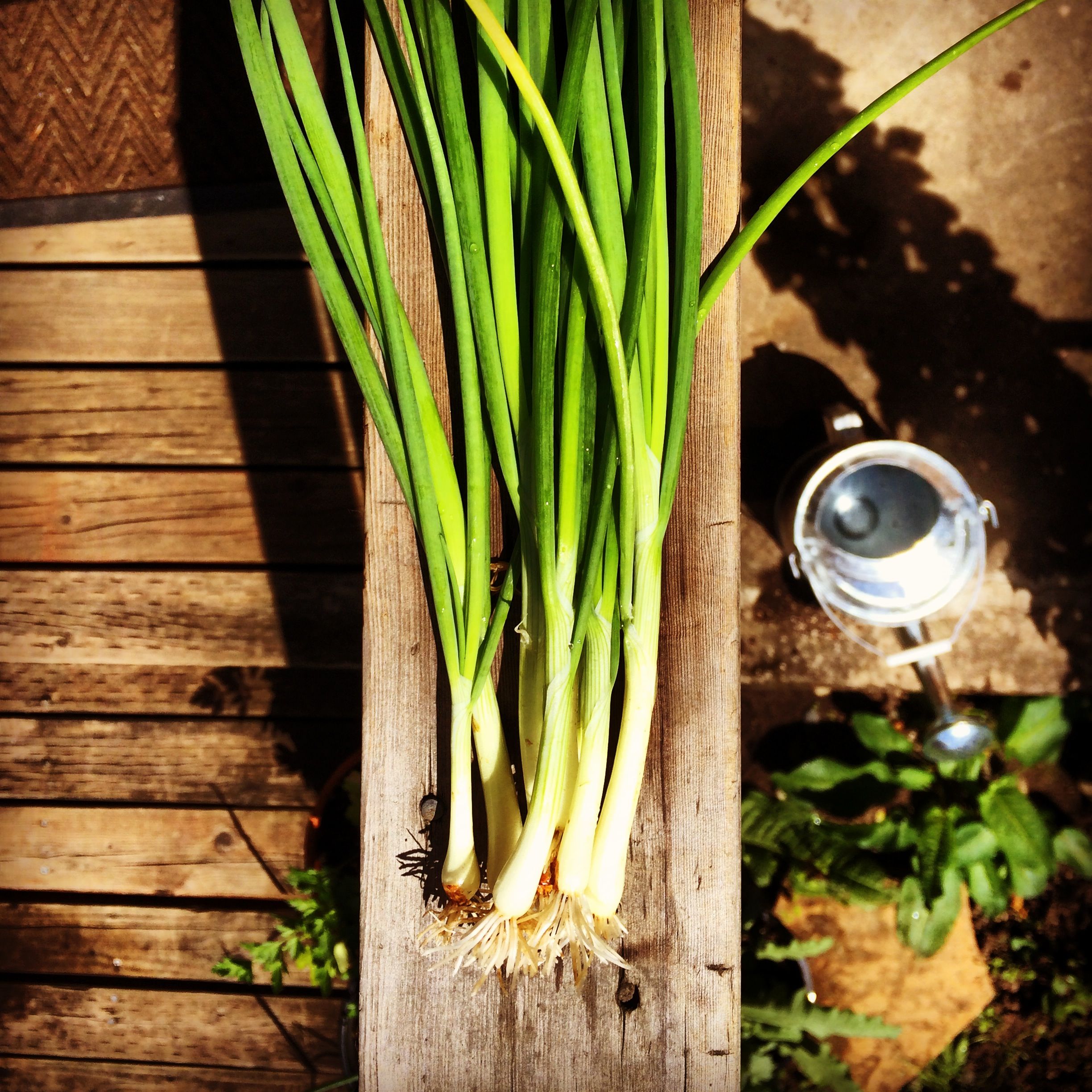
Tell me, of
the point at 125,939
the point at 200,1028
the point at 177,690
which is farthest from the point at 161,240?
the point at 200,1028

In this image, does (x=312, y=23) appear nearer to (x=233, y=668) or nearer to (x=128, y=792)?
(x=233, y=668)

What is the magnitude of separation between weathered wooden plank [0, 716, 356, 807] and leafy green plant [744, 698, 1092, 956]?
2.82ft

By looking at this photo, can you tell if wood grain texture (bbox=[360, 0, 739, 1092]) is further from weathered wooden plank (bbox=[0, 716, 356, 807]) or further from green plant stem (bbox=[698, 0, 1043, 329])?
weathered wooden plank (bbox=[0, 716, 356, 807])

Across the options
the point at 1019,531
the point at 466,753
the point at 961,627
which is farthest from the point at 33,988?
the point at 1019,531

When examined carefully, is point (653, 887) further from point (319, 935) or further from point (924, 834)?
point (924, 834)

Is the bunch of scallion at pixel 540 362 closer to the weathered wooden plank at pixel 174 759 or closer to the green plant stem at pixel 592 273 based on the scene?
the green plant stem at pixel 592 273

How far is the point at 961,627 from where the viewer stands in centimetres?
155

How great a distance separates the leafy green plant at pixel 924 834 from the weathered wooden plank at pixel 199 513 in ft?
3.09

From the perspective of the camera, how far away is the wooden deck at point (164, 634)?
1441 millimetres

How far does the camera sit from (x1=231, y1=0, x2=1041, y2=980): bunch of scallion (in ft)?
2.50

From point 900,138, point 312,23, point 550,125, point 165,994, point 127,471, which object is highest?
point 312,23

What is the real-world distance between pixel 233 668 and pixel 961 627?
4.76 ft

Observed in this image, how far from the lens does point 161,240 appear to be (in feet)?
4.69

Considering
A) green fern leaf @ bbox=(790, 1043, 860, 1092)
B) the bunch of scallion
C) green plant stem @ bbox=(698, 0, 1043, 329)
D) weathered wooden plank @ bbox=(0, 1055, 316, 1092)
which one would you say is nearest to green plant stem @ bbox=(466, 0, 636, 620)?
the bunch of scallion
